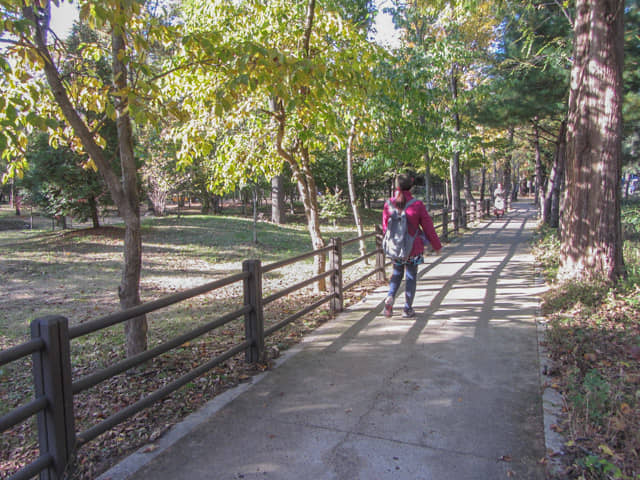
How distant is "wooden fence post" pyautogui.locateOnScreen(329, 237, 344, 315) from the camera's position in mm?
6996

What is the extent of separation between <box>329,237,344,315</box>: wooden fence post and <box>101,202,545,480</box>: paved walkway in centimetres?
65

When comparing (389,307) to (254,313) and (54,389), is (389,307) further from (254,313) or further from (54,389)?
(54,389)

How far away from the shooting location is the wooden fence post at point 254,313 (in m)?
4.71

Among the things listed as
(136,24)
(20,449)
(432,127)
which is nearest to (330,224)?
(432,127)

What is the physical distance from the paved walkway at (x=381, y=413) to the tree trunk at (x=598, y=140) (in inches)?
61.6

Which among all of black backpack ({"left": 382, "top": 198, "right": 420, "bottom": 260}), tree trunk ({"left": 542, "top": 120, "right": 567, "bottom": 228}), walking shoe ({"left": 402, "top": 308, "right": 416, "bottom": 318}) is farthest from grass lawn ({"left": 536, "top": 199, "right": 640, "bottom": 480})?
tree trunk ({"left": 542, "top": 120, "right": 567, "bottom": 228})

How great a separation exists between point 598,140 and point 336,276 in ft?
13.5

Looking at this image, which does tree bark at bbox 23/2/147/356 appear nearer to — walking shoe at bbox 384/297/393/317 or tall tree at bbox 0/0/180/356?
tall tree at bbox 0/0/180/356

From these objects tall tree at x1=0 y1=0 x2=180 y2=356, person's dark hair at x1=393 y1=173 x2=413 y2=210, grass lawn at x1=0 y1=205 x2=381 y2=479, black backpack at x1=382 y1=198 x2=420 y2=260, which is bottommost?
grass lawn at x1=0 y1=205 x2=381 y2=479

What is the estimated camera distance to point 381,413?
3.75 m

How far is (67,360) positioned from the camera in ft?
9.32

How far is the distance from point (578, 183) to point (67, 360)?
6.85 meters


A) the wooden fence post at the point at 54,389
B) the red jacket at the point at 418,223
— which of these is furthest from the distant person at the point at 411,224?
the wooden fence post at the point at 54,389

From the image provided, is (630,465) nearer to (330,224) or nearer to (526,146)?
(330,224)
